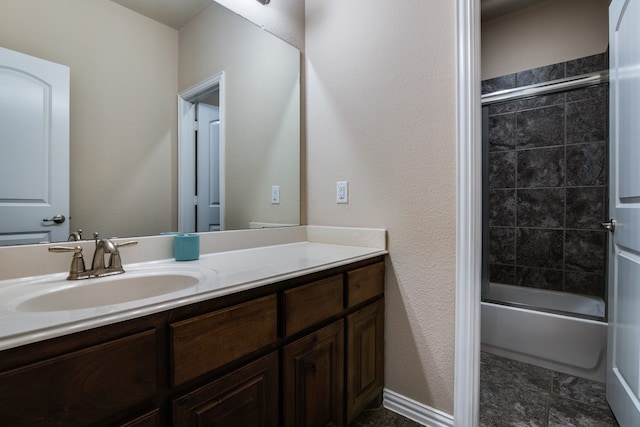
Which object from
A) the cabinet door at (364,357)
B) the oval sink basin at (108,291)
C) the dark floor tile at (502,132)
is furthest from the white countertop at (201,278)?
the dark floor tile at (502,132)

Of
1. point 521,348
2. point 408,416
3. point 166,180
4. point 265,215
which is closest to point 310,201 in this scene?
point 265,215

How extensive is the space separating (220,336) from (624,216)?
1.63m

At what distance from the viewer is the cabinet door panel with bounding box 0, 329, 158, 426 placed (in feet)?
1.63

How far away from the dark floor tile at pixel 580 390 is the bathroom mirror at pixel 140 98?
69.3 inches

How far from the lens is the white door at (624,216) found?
1170mm

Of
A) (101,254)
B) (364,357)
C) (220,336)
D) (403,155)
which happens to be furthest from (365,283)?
(101,254)

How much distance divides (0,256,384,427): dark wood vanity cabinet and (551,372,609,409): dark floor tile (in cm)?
109

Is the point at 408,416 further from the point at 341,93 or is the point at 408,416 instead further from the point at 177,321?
the point at 341,93

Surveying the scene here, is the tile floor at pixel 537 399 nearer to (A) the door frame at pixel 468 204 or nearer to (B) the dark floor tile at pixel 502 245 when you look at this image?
(A) the door frame at pixel 468 204

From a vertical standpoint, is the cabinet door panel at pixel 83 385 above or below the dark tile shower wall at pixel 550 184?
below

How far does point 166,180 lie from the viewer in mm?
1221

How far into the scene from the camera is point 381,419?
138cm

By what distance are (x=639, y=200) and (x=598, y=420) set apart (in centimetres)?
99

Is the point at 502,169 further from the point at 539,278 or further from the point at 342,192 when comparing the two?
the point at 342,192
